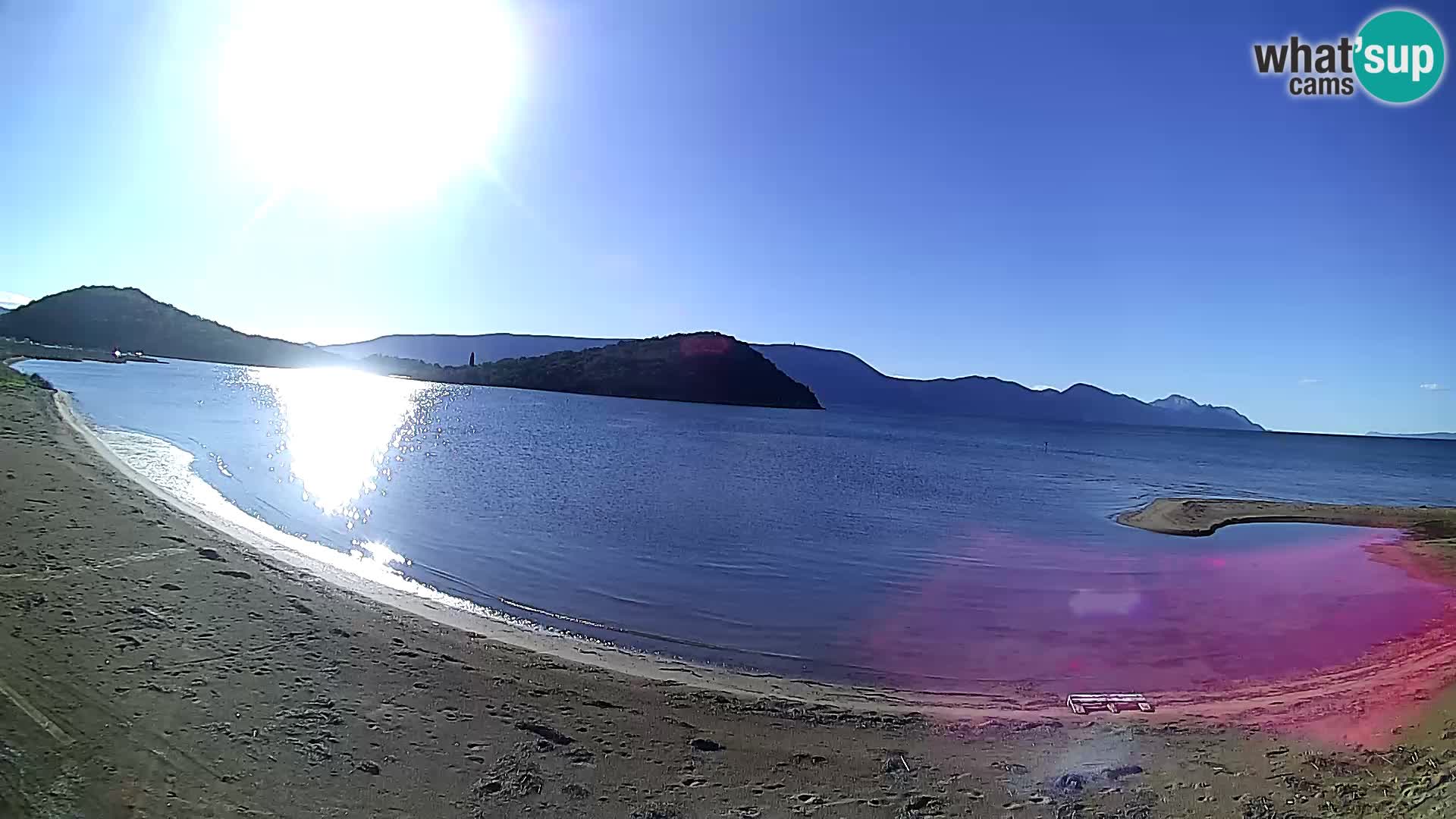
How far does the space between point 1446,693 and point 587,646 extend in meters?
12.3

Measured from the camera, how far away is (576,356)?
181 meters

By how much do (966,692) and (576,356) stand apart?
174865 mm

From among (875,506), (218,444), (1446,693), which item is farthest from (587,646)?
(218,444)

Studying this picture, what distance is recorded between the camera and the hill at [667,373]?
171 metres

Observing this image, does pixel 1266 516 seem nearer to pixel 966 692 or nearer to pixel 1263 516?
pixel 1263 516

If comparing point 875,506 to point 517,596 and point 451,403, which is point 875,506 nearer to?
point 517,596

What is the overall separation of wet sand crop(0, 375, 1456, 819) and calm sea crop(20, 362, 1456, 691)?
77.3 inches

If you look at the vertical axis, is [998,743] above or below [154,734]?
below

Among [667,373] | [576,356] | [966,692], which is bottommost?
[966,692]

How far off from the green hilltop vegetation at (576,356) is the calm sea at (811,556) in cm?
12141

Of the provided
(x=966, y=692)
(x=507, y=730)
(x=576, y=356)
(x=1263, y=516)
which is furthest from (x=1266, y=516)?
(x=576, y=356)

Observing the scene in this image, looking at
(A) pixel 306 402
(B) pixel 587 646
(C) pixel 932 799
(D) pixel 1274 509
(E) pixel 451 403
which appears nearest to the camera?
(C) pixel 932 799

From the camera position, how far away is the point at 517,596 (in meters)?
14.7

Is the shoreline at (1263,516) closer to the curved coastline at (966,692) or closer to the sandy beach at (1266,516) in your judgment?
the sandy beach at (1266,516)
